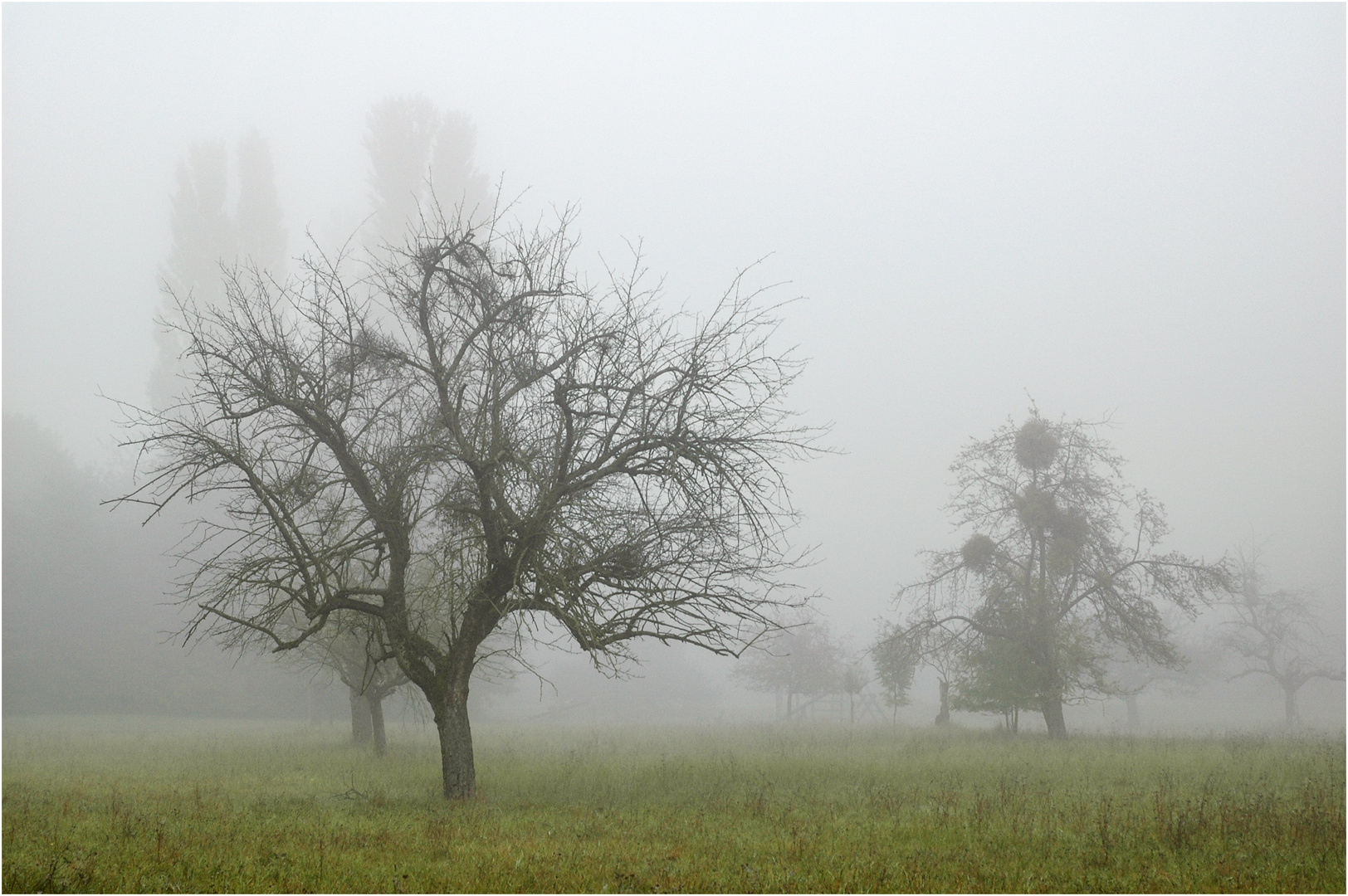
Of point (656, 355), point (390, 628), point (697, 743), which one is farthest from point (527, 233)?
point (697, 743)

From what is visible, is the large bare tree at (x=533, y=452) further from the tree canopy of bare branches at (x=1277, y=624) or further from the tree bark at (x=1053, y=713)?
the tree canopy of bare branches at (x=1277, y=624)

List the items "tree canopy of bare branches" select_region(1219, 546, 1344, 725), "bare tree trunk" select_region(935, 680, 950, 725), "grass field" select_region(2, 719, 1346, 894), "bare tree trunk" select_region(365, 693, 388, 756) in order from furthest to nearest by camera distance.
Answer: "tree canopy of bare branches" select_region(1219, 546, 1344, 725) < "bare tree trunk" select_region(935, 680, 950, 725) < "bare tree trunk" select_region(365, 693, 388, 756) < "grass field" select_region(2, 719, 1346, 894)

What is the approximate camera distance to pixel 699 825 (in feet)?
28.6

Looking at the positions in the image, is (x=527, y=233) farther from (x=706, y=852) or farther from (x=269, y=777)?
(x=269, y=777)

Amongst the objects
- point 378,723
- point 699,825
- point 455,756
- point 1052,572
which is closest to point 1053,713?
point 1052,572

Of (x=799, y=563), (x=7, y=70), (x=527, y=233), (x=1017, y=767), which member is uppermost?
(x=7, y=70)

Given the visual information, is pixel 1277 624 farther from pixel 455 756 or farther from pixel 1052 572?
pixel 455 756

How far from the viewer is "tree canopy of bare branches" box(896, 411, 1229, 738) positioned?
21.7 m

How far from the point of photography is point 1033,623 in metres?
22.7

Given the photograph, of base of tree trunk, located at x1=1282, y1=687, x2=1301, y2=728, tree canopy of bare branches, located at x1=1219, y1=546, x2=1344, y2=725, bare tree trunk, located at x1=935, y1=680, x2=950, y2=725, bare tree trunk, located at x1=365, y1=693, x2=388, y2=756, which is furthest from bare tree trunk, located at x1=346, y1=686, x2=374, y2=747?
base of tree trunk, located at x1=1282, y1=687, x2=1301, y2=728

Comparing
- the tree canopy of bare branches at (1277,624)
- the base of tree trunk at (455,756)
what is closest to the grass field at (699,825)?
the base of tree trunk at (455,756)

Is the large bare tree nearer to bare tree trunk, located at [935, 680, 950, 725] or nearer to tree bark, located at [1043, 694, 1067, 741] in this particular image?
tree bark, located at [1043, 694, 1067, 741]

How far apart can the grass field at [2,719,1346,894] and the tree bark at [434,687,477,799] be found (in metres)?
0.37

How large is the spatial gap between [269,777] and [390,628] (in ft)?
19.9
